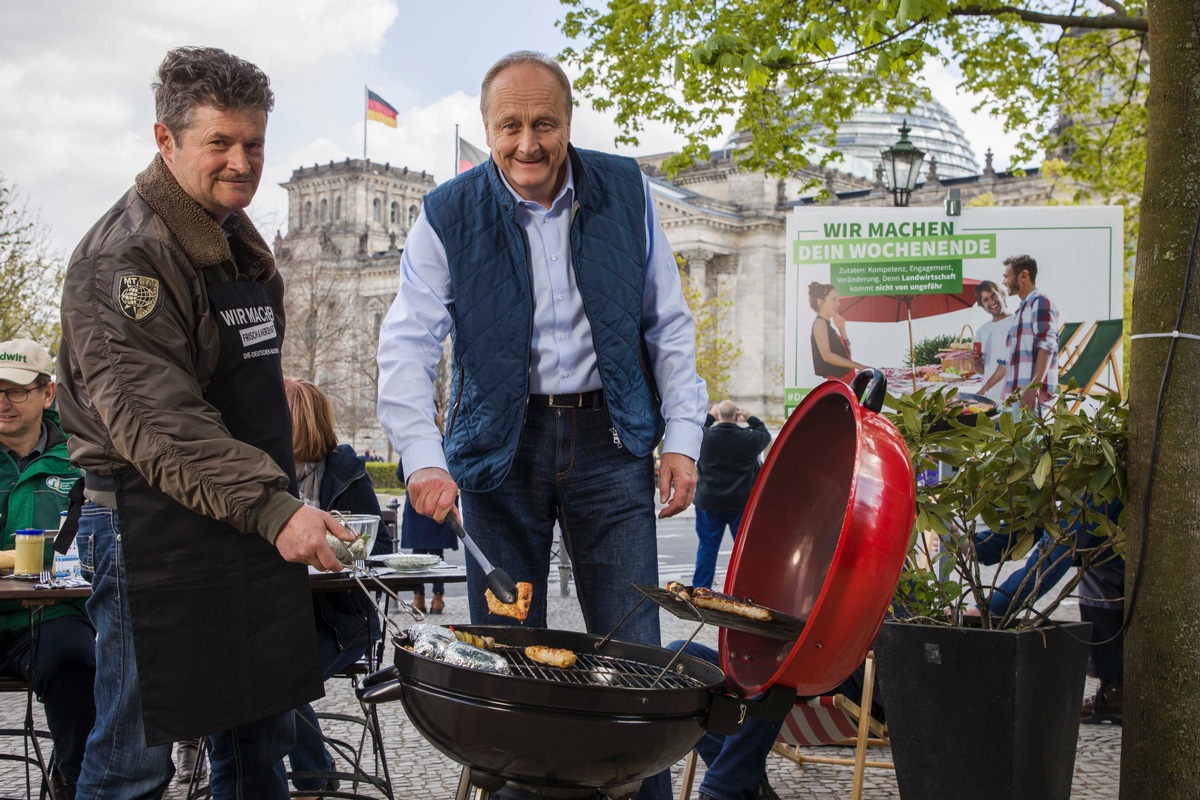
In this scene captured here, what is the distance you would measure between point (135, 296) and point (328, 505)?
2.81 m

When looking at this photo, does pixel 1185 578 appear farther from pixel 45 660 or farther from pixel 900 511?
pixel 45 660

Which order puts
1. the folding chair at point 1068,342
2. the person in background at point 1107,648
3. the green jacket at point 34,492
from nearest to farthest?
the green jacket at point 34,492 < the person in background at point 1107,648 < the folding chair at point 1068,342

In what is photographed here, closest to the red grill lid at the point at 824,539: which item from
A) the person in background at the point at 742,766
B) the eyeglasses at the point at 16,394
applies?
the person in background at the point at 742,766

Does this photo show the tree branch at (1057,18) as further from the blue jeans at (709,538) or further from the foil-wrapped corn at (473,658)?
the foil-wrapped corn at (473,658)

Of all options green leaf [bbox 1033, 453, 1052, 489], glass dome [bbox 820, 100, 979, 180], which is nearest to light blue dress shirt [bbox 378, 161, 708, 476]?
green leaf [bbox 1033, 453, 1052, 489]

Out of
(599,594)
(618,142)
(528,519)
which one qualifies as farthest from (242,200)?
(618,142)

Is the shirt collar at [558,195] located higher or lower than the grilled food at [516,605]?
higher

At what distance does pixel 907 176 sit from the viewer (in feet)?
49.1

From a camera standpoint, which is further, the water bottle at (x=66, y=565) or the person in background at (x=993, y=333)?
the person in background at (x=993, y=333)

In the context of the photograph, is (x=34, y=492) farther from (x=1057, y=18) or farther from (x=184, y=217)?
(x=1057, y=18)

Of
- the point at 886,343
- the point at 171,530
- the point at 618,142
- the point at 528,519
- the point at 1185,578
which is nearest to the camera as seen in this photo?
the point at 171,530

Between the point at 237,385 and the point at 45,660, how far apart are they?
205 cm

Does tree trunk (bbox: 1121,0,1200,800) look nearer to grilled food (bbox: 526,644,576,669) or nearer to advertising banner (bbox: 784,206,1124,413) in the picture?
grilled food (bbox: 526,644,576,669)

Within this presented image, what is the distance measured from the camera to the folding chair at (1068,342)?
9133mm
